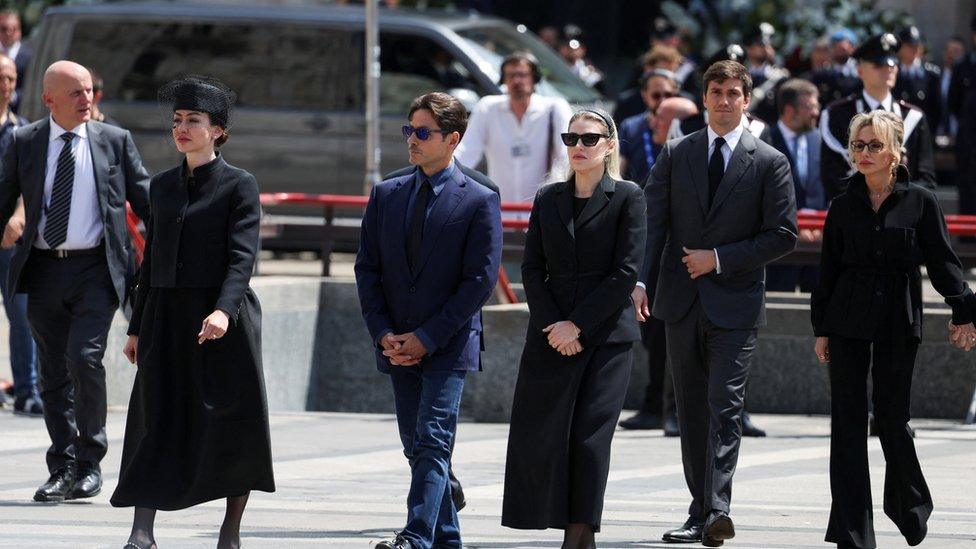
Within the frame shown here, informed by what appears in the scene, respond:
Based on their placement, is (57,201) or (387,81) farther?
(387,81)

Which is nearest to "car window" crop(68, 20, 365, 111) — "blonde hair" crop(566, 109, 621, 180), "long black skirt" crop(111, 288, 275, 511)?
"blonde hair" crop(566, 109, 621, 180)

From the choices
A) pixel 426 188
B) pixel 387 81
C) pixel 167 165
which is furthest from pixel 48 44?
pixel 426 188

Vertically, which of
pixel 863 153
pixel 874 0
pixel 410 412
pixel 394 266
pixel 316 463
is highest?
pixel 874 0

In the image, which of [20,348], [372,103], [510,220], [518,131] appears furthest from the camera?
[372,103]

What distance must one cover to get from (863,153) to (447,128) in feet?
5.13

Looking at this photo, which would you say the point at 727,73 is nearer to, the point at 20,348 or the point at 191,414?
the point at 191,414

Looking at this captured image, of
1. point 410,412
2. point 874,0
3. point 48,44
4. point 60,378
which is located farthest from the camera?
point 874,0

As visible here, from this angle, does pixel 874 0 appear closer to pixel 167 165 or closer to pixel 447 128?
pixel 167 165

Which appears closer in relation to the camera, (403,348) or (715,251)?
(403,348)

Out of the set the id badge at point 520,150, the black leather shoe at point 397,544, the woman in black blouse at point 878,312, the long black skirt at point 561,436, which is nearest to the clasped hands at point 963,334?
the woman in black blouse at point 878,312

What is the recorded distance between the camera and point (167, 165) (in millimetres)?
16406

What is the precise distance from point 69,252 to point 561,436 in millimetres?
2756

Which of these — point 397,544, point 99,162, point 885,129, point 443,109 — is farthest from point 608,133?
point 99,162

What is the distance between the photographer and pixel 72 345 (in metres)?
8.57
